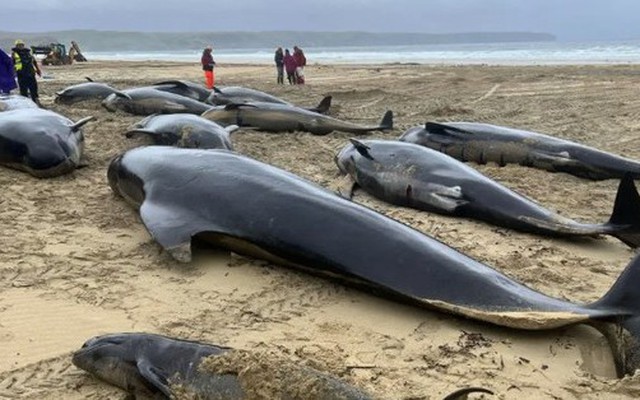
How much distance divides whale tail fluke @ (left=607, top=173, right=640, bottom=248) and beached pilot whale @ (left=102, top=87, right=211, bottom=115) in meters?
9.77

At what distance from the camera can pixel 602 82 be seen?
2377 centimetres

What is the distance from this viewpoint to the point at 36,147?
8.55 meters

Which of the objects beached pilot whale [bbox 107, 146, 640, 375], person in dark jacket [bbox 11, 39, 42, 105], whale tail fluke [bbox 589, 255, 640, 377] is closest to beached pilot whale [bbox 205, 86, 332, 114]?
person in dark jacket [bbox 11, 39, 42, 105]

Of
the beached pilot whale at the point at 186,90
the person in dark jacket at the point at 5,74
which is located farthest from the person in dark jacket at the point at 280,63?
the person in dark jacket at the point at 5,74

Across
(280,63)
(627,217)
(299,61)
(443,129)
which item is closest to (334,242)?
(627,217)

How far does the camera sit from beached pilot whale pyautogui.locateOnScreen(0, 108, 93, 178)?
8.47m

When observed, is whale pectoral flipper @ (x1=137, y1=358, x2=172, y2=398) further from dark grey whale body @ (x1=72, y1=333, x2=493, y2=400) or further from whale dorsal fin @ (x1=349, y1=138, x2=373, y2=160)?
whale dorsal fin @ (x1=349, y1=138, x2=373, y2=160)

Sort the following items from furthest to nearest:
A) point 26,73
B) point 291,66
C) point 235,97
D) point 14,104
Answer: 1. point 291,66
2. point 26,73
3. point 235,97
4. point 14,104

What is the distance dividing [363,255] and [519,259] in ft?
5.76

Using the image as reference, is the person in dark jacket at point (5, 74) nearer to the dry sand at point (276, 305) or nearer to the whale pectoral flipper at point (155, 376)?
the dry sand at point (276, 305)

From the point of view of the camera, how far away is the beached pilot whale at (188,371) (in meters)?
3.34

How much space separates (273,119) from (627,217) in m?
7.77

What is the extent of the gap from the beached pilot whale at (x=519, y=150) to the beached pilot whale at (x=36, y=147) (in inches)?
197

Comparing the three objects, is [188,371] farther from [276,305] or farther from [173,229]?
[173,229]
